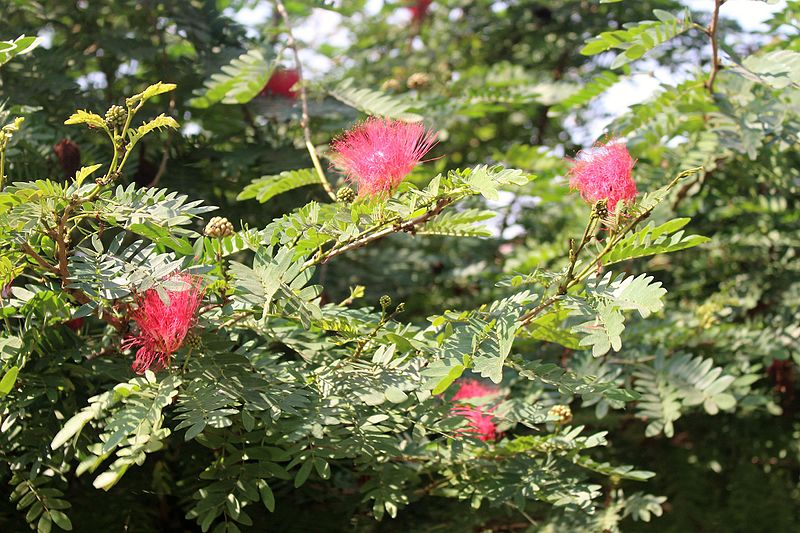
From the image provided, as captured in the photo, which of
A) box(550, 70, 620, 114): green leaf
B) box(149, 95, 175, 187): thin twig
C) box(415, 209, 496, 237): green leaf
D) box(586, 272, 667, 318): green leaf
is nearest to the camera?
box(586, 272, 667, 318): green leaf

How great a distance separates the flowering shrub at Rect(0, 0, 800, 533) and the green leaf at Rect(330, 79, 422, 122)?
0.01m

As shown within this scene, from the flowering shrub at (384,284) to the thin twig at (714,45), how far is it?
13mm

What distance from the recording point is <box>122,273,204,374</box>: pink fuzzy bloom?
1.36 meters

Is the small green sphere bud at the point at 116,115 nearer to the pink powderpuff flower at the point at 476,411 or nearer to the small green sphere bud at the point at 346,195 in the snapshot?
the small green sphere bud at the point at 346,195

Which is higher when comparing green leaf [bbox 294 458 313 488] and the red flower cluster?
the red flower cluster

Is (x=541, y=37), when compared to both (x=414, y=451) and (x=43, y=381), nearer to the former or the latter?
(x=414, y=451)

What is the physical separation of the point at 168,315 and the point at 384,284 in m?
1.48

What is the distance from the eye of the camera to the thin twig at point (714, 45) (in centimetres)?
205

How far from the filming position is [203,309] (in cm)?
145

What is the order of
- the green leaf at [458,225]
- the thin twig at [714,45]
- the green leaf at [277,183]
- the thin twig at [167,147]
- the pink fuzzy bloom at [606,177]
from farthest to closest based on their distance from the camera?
1. the thin twig at [167,147]
2. the thin twig at [714,45]
3. the green leaf at [277,183]
4. the green leaf at [458,225]
5. the pink fuzzy bloom at [606,177]

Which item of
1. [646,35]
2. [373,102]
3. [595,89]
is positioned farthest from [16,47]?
[595,89]

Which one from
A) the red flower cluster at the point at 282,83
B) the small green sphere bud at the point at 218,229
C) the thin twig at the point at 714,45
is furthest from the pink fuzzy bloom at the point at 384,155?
the red flower cluster at the point at 282,83

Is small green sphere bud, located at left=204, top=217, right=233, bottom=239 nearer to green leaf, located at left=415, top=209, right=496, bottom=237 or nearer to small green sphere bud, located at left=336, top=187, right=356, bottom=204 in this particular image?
small green sphere bud, located at left=336, top=187, right=356, bottom=204

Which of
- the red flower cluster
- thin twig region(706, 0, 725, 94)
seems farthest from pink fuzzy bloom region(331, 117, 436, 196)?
the red flower cluster
